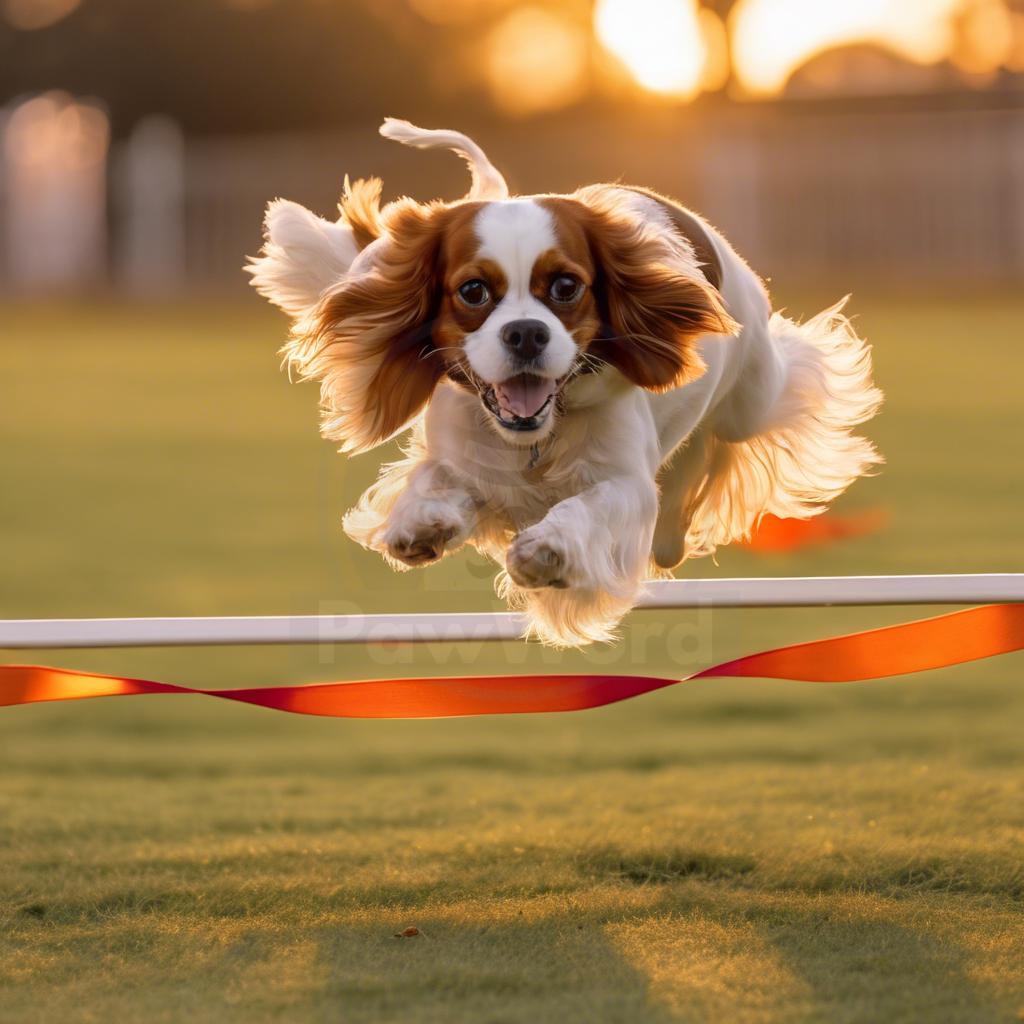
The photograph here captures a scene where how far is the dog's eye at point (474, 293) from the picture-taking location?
263 centimetres

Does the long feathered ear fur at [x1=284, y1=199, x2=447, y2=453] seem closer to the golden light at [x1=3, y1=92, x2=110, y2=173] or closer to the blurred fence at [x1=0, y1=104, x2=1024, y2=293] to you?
the blurred fence at [x1=0, y1=104, x2=1024, y2=293]

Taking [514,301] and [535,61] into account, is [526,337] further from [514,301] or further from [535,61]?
[535,61]

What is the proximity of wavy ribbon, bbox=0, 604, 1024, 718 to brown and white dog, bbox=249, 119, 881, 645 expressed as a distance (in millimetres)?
144

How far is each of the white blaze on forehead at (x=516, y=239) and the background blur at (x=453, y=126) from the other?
1711cm

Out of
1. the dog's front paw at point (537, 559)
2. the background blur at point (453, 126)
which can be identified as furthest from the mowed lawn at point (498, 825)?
the background blur at point (453, 126)

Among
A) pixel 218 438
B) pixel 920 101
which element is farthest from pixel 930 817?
pixel 920 101

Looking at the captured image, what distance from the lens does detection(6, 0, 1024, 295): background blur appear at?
71.3ft

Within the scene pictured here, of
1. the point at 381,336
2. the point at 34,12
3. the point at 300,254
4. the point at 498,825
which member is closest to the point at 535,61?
the point at 34,12

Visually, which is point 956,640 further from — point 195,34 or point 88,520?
point 195,34

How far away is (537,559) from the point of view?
8.54 feet

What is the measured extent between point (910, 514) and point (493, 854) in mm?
5844

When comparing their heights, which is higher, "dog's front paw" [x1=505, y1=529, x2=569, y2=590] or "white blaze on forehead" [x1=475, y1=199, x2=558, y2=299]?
"white blaze on forehead" [x1=475, y1=199, x2=558, y2=299]

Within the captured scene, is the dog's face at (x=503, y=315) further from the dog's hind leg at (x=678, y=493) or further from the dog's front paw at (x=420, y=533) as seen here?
the dog's hind leg at (x=678, y=493)

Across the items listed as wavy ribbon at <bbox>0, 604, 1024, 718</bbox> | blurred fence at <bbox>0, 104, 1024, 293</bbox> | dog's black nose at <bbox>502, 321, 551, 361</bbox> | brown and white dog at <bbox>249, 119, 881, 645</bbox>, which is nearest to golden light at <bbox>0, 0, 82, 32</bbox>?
blurred fence at <bbox>0, 104, 1024, 293</bbox>
